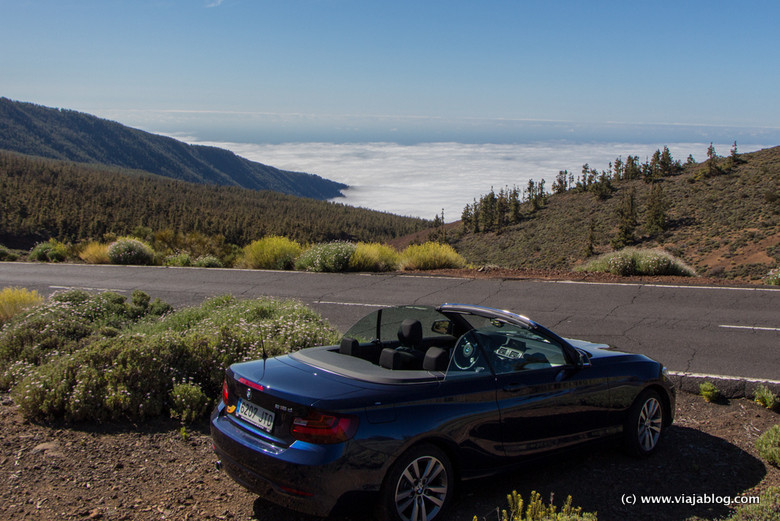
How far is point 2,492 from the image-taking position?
4.26 metres

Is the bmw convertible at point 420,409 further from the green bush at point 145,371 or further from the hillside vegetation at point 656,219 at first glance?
the hillside vegetation at point 656,219

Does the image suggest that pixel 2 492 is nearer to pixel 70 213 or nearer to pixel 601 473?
pixel 601 473

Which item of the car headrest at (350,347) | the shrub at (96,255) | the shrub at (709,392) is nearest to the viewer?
the car headrest at (350,347)

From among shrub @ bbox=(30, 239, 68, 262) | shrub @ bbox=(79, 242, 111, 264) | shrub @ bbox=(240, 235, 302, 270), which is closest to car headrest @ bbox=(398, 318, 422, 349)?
shrub @ bbox=(240, 235, 302, 270)

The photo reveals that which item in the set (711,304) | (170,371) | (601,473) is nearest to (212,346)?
(170,371)

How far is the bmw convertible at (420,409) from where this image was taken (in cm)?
356

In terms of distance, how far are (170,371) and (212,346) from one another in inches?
20.7

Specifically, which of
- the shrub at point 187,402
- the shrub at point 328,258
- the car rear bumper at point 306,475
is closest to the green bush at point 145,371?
the shrub at point 187,402

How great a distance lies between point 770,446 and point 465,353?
2962 mm

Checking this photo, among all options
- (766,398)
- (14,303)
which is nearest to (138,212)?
(14,303)

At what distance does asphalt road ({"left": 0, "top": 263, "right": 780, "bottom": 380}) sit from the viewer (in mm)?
8312

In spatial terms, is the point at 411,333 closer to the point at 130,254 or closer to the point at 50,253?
the point at 130,254

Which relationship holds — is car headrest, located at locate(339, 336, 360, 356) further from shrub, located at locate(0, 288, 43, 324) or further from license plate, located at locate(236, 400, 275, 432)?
shrub, located at locate(0, 288, 43, 324)

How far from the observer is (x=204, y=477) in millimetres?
4609
